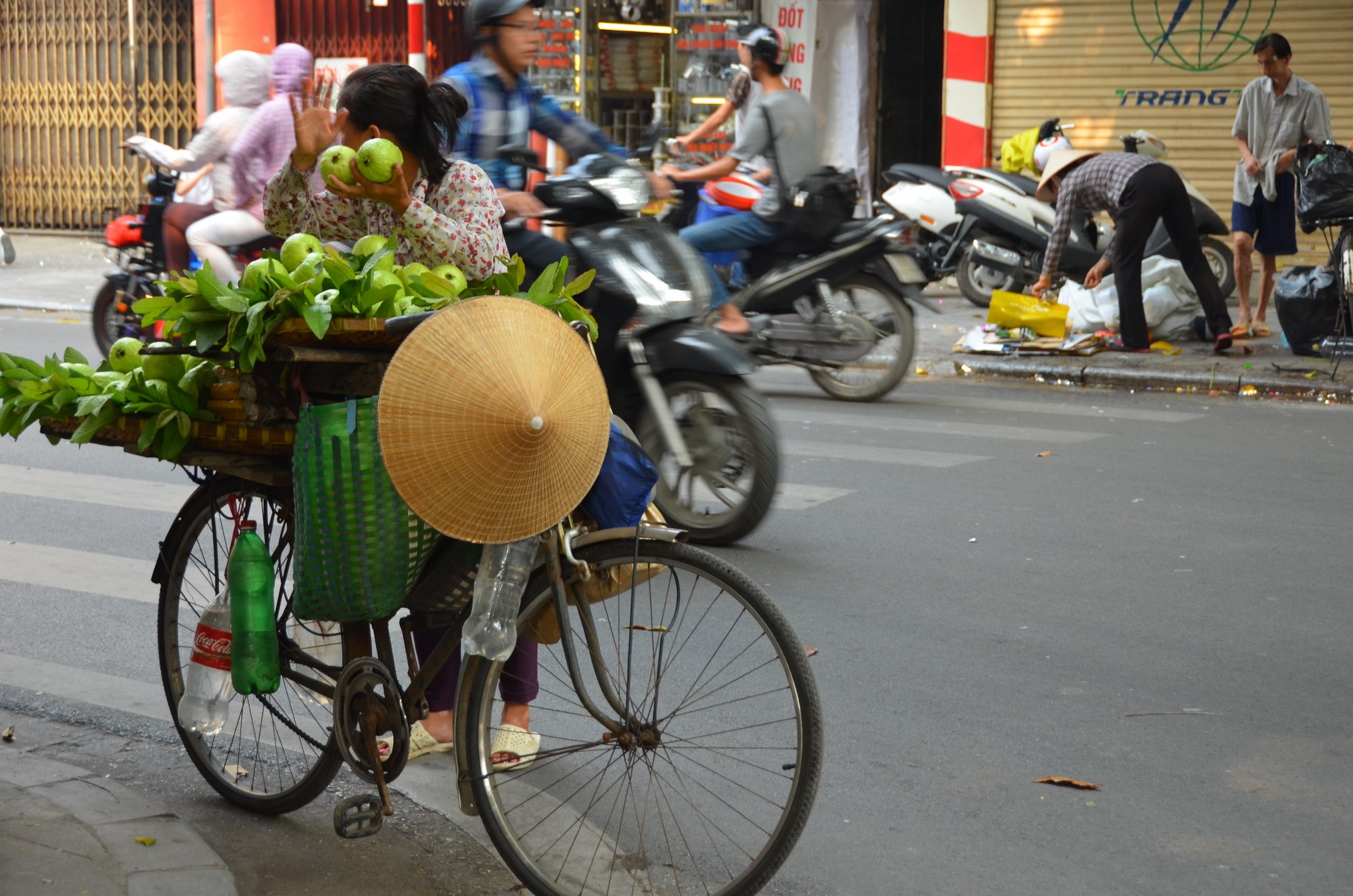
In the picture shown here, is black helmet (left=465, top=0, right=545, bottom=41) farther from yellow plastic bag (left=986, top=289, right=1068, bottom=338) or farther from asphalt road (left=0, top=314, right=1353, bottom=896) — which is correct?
yellow plastic bag (left=986, top=289, right=1068, bottom=338)

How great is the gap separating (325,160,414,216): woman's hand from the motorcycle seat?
33.3 ft

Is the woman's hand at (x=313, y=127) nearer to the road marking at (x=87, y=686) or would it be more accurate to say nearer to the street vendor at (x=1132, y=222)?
the road marking at (x=87, y=686)

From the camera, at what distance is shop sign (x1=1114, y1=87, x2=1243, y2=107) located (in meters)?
14.0

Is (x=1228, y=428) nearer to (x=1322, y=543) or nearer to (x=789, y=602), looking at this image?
(x=1322, y=543)

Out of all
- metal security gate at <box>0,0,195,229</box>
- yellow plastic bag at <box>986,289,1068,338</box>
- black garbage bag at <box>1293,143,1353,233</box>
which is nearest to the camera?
black garbage bag at <box>1293,143,1353,233</box>

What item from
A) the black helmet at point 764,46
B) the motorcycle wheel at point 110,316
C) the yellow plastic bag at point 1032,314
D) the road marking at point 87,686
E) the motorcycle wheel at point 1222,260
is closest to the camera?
the road marking at point 87,686

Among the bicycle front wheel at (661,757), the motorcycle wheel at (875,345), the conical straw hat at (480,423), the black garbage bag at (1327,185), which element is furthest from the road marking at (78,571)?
the black garbage bag at (1327,185)

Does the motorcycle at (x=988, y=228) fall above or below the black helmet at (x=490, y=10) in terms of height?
below

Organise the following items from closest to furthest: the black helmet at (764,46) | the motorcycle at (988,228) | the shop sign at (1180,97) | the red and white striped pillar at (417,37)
A: the black helmet at (764,46), the motorcycle at (988,228), the shop sign at (1180,97), the red and white striped pillar at (417,37)

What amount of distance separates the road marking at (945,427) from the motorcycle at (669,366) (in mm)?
2514

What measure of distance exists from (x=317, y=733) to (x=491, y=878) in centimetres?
66

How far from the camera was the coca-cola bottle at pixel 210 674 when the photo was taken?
3.31 m

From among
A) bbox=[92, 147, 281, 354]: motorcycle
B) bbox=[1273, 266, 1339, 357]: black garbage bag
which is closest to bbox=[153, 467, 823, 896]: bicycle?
bbox=[92, 147, 281, 354]: motorcycle

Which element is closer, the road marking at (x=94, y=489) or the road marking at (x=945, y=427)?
the road marking at (x=94, y=489)
